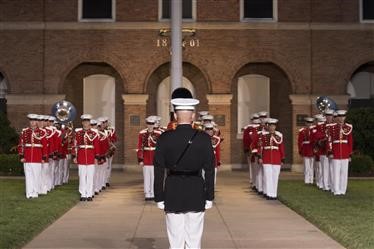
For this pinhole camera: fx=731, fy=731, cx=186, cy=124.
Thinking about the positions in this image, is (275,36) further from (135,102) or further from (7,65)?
(7,65)

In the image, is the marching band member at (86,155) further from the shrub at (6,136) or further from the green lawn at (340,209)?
the shrub at (6,136)

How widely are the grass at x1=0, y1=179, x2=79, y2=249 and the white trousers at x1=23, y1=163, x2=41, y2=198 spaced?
208 mm

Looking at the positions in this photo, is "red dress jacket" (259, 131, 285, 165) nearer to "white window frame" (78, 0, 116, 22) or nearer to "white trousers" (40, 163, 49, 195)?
"white trousers" (40, 163, 49, 195)

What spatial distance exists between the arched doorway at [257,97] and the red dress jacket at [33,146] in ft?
48.0

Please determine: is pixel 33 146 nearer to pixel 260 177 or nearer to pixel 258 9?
pixel 260 177

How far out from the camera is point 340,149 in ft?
61.9

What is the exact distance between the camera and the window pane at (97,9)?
31.3 m

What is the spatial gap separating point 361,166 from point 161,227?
1402 cm

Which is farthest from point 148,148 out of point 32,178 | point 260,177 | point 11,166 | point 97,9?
point 97,9

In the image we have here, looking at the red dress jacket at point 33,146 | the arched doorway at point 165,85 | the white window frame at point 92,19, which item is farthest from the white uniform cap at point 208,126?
the white window frame at point 92,19

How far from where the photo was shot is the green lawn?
1208cm

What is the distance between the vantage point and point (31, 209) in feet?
52.1

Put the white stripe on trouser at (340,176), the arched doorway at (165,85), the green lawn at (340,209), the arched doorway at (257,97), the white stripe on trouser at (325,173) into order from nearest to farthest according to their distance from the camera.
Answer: the green lawn at (340,209)
the white stripe on trouser at (340,176)
the white stripe on trouser at (325,173)
the arched doorway at (165,85)
the arched doorway at (257,97)

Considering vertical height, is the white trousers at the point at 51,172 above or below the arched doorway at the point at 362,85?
below
